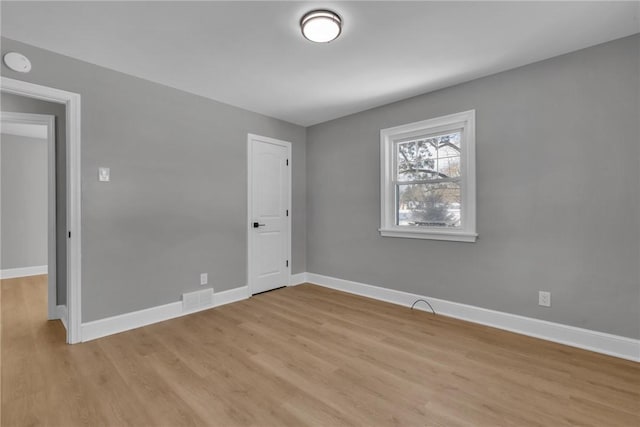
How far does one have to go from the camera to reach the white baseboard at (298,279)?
14.6 ft

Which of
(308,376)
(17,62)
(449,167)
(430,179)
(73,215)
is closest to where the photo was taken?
(308,376)

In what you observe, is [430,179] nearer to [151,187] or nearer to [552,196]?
[552,196]

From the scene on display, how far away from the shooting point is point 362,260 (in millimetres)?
3953

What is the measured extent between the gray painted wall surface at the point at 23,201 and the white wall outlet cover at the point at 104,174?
4.00 meters

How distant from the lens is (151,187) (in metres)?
2.99

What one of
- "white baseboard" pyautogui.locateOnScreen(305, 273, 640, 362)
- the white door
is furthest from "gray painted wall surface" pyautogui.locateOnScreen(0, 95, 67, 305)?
"white baseboard" pyautogui.locateOnScreen(305, 273, 640, 362)

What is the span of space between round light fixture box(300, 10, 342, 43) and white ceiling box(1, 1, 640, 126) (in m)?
0.05

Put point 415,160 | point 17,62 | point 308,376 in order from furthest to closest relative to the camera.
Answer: point 415,160, point 17,62, point 308,376

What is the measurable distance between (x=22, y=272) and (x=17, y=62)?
4.55m

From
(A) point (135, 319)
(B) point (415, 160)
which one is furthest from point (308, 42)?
(A) point (135, 319)

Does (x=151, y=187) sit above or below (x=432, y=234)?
above

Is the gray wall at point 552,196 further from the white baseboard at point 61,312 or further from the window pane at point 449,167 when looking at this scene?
the white baseboard at point 61,312

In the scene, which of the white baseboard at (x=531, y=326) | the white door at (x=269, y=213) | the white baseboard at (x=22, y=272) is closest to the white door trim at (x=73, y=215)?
the white door at (x=269, y=213)

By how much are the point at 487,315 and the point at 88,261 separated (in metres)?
3.83
